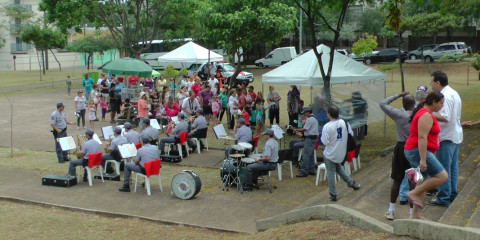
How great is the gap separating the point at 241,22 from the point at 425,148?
36.1 feet

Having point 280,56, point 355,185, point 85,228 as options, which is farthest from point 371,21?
point 85,228

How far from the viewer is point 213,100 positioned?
2017 cm

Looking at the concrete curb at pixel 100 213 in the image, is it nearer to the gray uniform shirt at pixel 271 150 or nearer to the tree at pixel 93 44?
the gray uniform shirt at pixel 271 150

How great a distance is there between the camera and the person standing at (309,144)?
11750mm

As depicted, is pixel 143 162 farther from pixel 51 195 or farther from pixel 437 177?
pixel 437 177

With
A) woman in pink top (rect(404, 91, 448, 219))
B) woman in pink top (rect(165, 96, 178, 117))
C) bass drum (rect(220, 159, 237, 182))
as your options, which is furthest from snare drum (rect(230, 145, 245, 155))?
woman in pink top (rect(165, 96, 178, 117))

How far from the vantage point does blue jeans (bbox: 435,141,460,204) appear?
23.7 feet

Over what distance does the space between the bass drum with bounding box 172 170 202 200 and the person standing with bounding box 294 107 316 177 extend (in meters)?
2.68

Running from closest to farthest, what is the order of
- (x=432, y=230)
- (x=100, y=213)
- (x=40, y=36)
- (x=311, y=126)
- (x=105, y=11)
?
(x=432, y=230) < (x=100, y=213) < (x=311, y=126) < (x=105, y=11) < (x=40, y=36)

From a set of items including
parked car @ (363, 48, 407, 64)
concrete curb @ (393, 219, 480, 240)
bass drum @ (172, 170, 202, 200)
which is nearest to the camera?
concrete curb @ (393, 219, 480, 240)

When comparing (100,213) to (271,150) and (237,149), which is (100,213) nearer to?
(237,149)

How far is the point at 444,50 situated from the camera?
43.2 meters

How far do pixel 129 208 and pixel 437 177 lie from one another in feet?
19.4

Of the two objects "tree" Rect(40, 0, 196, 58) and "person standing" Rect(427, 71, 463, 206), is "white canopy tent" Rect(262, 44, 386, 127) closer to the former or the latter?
"person standing" Rect(427, 71, 463, 206)
